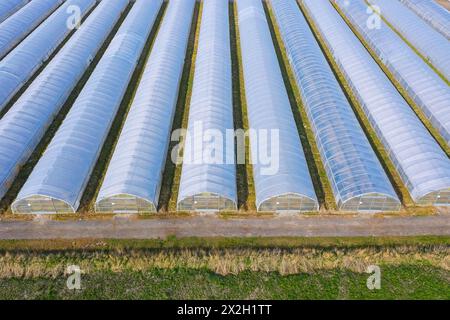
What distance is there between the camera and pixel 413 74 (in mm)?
39781

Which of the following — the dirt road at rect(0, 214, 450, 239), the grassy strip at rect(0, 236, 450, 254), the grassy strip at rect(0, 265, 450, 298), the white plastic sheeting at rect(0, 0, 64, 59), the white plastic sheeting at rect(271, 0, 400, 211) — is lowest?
the grassy strip at rect(0, 265, 450, 298)

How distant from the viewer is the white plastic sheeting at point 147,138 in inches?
1051

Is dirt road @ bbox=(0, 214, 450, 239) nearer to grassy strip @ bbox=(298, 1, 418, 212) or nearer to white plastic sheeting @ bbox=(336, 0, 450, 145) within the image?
grassy strip @ bbox=(298, 1, 418, 212)

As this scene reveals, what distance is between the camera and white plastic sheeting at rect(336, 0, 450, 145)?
35.0 meters

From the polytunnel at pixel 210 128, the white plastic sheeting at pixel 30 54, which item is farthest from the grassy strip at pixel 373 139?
the white plastic sheeting at pixel 30 54

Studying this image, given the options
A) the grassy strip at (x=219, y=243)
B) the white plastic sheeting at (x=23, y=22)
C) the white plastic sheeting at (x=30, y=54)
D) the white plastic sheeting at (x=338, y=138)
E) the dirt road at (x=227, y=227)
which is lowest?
the grassy strip at (x=219, y=243)

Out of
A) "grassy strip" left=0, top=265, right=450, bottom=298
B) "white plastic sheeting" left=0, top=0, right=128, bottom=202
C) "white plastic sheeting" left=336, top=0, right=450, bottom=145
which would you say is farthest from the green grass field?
"white plastic sheeting" left=336, top=0, right=450, bottom=145

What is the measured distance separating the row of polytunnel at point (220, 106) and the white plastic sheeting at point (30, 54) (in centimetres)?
18

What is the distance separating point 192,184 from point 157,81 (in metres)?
14.9

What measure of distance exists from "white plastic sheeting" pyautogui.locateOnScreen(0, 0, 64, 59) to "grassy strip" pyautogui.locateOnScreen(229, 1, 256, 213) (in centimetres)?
2710

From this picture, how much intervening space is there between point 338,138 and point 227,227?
1173 centimetres

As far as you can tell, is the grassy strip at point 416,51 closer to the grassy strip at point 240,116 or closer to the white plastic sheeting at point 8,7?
the grassy strip at point 240,116

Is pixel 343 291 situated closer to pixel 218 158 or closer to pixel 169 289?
pixel 169 289

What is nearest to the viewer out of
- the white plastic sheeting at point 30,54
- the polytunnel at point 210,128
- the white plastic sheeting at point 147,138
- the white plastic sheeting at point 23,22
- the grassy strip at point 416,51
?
the white plastic sheeting at point 147,138
